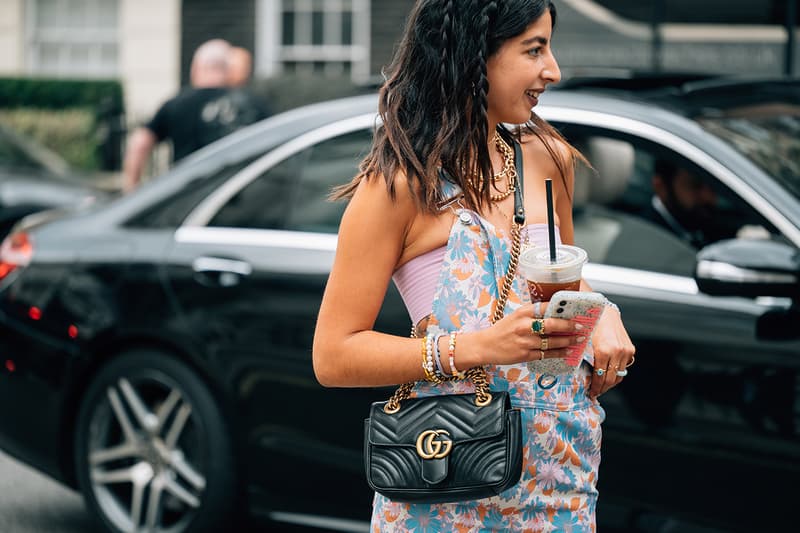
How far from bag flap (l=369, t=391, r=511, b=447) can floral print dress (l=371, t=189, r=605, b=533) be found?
0.14 ft

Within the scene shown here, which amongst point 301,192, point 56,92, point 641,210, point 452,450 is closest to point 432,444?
point 452,450

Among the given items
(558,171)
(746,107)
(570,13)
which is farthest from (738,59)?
(558,171)

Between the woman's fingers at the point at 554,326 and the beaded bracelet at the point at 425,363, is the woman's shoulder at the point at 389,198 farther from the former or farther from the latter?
the woman's fingers at the point at 554,326

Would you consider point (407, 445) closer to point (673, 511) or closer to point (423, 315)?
point (423, 315)

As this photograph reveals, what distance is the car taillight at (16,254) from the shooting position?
4.95 meters

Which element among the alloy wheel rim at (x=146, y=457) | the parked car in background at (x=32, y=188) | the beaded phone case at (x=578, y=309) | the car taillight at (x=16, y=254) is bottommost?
the alloy wheel rim at (x=146, y=457)

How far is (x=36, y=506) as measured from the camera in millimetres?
5516

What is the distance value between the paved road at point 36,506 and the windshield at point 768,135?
9.07 feet

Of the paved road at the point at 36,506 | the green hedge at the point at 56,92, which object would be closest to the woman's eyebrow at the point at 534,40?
the paved road at the point at 36,506

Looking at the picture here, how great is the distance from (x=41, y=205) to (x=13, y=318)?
5233 mm

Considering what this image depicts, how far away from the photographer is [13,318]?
4867mm

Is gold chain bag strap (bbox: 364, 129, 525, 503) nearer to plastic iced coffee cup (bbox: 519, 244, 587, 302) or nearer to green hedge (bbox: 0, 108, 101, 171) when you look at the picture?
plastic iced coffee cup (bbox: 519, 244, 587, 302)

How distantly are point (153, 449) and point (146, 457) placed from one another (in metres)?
0.04

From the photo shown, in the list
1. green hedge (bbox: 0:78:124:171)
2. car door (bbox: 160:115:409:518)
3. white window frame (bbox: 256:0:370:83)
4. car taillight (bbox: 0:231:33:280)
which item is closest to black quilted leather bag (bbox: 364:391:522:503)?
car door (bbox: 160:115:409:518)
